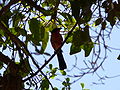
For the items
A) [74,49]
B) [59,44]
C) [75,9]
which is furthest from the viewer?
[59,44]

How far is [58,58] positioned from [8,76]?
701mm

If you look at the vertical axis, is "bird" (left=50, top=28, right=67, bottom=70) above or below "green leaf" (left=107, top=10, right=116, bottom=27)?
below

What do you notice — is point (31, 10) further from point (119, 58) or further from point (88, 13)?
point (119, 58)

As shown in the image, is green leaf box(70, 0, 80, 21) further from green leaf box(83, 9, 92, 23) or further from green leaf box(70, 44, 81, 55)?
green leaf box(70, 44, 81, 55)

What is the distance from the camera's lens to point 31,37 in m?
1.57

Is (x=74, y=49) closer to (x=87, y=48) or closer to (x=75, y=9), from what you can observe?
(x=87, y=48)

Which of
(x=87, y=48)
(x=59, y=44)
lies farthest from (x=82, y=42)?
(x=59, y=44)

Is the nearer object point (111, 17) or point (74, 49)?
point (111, 17)

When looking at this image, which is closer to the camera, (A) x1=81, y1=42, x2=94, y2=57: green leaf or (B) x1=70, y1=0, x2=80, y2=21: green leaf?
(B) x1=70, y1=0, x2=80, y2=21: green leaf

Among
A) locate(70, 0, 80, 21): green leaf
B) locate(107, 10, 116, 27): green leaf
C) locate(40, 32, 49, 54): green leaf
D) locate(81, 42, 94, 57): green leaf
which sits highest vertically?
locate(70, 0, 80, 21): green leaf

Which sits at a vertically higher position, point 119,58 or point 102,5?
point 102,5

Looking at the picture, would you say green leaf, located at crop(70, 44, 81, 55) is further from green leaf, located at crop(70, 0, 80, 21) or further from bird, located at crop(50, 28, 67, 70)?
bird, located at crop(50, 28, 67, 70)

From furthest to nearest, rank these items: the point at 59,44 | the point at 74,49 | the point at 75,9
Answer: the point at 59,44
the point at 74,49
the point at 75,9

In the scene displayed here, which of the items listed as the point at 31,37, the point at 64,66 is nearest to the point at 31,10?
the point at 31,37
